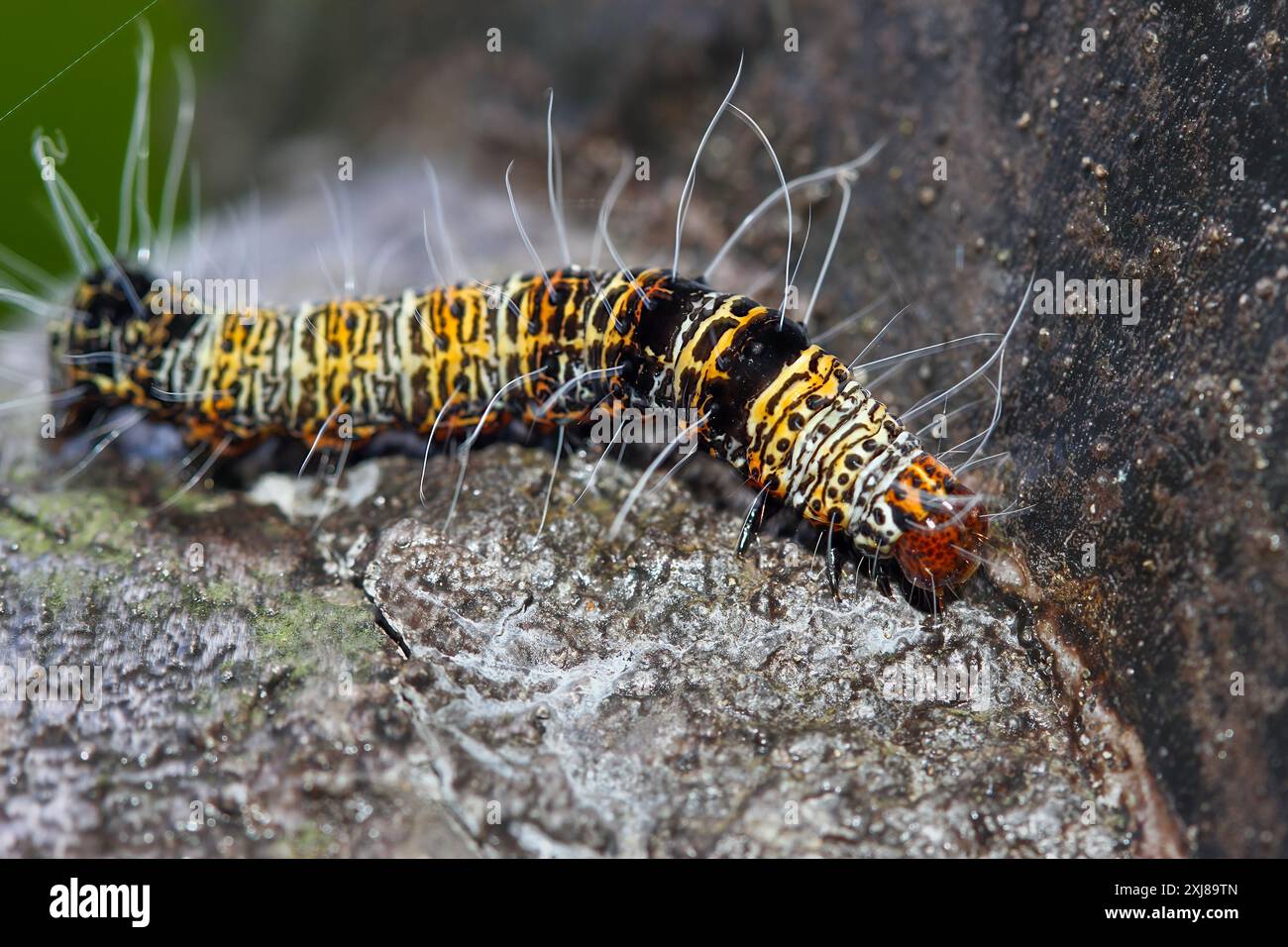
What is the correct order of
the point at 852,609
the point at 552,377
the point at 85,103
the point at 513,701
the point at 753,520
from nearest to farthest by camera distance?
the point at 513,701 < the point at 852,609 < the point at 753,520 < the point at 552,377 < the point at 85,103

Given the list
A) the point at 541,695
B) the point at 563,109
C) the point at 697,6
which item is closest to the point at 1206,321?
the point at 541,695

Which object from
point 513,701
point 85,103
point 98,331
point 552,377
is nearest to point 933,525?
point 513,701

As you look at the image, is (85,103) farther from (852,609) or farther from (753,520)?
(852,609)

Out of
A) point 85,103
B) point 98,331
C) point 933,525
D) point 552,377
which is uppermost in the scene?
point 85,103

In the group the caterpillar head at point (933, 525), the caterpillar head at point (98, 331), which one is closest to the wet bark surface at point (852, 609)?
A: the caterpillar head at point (933, 525)

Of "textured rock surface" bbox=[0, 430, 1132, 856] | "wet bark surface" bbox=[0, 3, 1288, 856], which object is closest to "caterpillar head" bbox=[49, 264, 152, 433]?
"wet bark surface" bbox=[0, 3, 1288, 856]

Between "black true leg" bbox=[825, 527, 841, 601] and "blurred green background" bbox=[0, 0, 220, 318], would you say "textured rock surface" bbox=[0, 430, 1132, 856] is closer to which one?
"black true leg" bbox=[825, 527, 841, 601]
